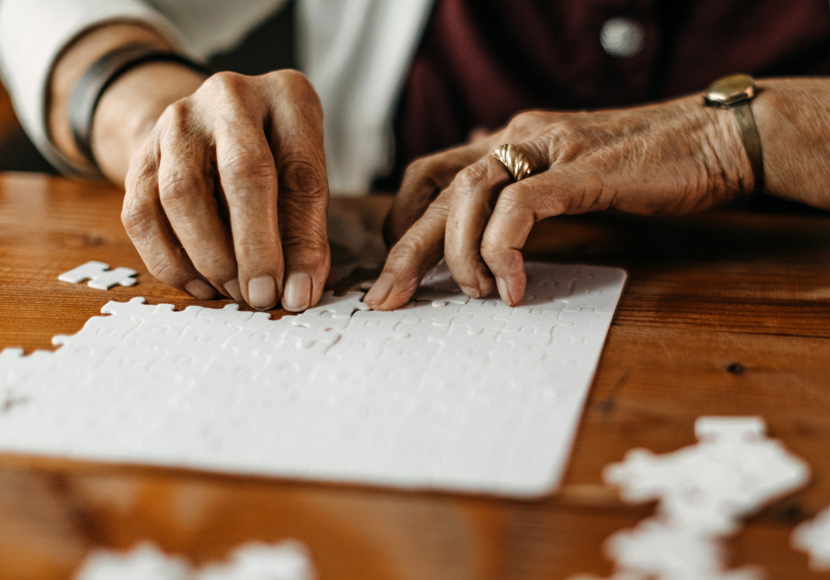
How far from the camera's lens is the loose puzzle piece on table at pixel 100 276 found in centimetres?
94

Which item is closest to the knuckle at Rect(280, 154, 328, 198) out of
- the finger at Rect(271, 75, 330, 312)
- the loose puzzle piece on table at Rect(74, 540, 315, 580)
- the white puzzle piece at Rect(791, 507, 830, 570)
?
the finger at Rect(271, 75, 330, 312)

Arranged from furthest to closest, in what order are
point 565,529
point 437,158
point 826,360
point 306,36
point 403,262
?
point 306,36, point 437,158, point 403,262, point 826,360, point 565,529

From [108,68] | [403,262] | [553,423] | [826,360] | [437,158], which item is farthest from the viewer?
[108,68]

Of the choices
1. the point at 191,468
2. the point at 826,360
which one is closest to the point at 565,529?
the point at 191,468

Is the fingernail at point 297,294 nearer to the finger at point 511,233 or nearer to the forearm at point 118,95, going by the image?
the finger at point 511,233

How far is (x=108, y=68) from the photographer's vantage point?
131 cm

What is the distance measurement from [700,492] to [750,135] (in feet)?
2.07

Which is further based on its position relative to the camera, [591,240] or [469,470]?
[591,240]

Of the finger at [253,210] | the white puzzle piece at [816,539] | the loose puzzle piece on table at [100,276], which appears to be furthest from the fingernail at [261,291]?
the white puzzle piece at [816,539]

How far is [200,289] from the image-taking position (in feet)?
2.90

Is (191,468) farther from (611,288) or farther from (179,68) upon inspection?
(179,68)

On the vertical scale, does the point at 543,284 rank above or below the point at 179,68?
below

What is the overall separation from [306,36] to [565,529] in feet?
5.08

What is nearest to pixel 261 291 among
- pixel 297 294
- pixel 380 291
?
pixel 297 294
